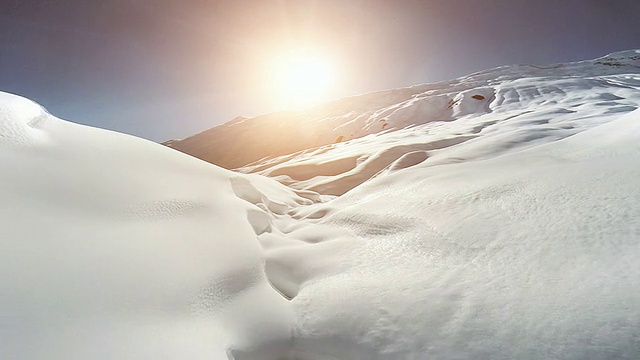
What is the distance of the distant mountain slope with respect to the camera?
25.4 meters

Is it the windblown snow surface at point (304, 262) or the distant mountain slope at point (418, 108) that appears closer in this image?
the windblown snow surface at point (304, 262)

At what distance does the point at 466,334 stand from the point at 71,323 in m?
1.71

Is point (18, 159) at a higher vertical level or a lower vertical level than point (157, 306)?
higher

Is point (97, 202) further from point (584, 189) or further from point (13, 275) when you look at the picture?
point (584, 189)

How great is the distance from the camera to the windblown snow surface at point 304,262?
4.52 ft

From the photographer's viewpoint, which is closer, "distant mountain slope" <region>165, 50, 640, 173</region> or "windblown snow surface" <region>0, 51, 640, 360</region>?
"windblown snow surface" <region>0, 51, 640, 360</region>

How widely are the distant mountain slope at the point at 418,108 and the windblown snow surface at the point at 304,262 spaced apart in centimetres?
1183

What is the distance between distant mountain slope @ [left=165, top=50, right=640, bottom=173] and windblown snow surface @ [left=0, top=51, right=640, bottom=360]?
11831mm

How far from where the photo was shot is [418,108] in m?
32.0

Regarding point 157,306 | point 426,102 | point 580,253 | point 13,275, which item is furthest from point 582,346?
point 426,102

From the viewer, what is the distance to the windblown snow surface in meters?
1.38

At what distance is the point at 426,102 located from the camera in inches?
1292

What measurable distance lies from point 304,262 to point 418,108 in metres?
31.9

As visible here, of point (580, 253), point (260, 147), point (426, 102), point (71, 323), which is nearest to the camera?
point (71, 323)
